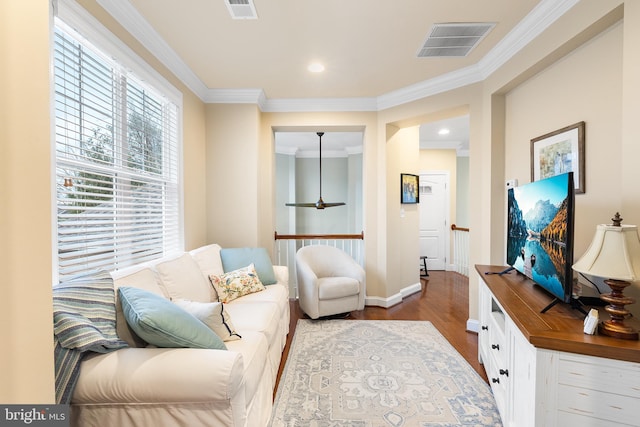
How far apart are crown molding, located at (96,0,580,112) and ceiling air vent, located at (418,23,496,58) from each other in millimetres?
244

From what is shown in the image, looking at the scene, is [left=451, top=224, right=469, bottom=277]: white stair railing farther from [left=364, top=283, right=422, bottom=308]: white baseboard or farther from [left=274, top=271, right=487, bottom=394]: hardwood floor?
[left=364, top=283, right=422, bottom=308]: white baseboard

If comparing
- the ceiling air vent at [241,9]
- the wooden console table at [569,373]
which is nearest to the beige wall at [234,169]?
the ceiling air vent at [241,9]

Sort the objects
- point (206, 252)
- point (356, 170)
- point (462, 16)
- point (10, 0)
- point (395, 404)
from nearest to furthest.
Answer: point (10, 0) < point (395, 404) < point (462, 16) < point (206, 252) < point (356, 170)

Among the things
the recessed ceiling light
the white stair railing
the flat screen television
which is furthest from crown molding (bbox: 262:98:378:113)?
the white stair railing

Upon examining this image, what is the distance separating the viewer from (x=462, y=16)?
2.10 m

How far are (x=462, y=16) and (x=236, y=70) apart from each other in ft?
6.73

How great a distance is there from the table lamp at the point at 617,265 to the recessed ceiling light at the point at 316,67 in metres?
2.49

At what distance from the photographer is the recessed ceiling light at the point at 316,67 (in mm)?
2783

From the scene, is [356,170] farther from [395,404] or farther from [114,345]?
[114,345]

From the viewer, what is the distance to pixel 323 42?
7.89ft

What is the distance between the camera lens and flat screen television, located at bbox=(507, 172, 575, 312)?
1.43 m

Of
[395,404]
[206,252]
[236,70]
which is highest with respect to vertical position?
[236,70]

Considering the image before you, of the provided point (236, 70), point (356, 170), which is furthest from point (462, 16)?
point (356, 170)

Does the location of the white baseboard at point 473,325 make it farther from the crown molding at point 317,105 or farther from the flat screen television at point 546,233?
the crown molding at point 317,105
